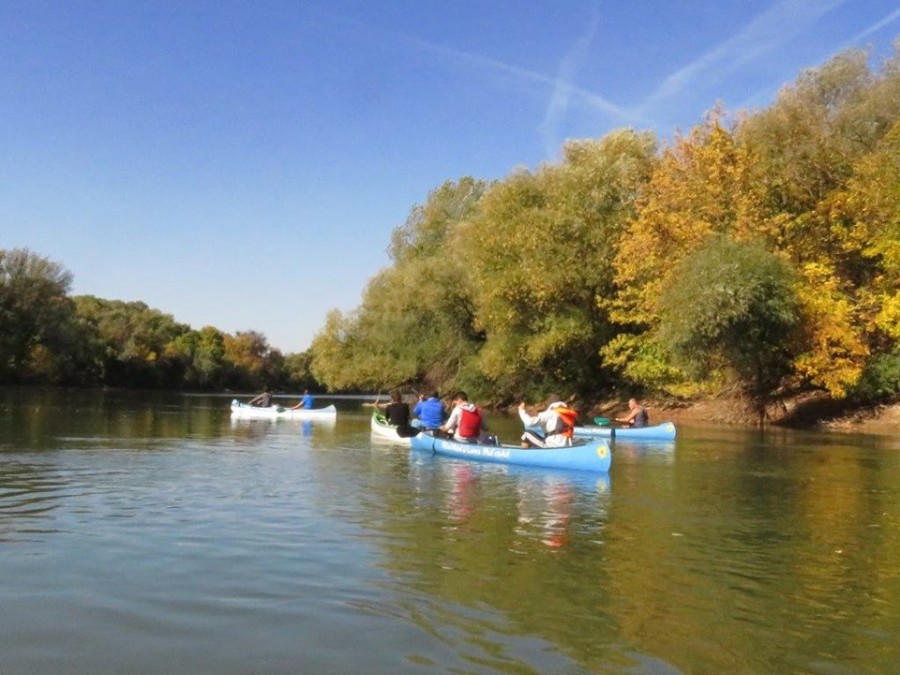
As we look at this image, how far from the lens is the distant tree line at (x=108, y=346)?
72.4 meters

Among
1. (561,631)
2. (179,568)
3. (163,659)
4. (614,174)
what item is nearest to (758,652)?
(561,631)

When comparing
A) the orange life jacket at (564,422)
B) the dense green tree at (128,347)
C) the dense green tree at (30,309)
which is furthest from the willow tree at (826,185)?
the dense green tree at (128,347)

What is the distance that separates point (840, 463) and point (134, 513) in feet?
52.3

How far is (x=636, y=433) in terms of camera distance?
28.2 meters

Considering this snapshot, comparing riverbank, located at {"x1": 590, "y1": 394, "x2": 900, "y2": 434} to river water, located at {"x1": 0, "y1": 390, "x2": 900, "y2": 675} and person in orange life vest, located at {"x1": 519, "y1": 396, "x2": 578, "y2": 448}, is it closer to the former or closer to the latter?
person in orange life vest, located at {"x1": 519, "y1": 396, "x2": 578, "y2": 448}

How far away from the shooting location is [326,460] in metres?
19.3

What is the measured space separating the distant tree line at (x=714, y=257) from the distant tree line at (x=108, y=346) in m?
40.0

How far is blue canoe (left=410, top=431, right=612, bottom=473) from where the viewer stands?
680 inches

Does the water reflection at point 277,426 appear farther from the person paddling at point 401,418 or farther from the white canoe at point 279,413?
the person paddling at point 401,418

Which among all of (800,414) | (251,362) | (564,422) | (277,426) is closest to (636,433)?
(564,422)

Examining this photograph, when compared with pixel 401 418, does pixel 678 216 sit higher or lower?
higher

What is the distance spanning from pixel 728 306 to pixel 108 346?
73.1 m

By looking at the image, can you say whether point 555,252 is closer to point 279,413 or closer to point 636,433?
point 279,413

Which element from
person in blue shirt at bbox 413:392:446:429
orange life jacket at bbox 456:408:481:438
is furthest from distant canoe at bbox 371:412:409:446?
orange life jacket at bbox 456:408:481:438
